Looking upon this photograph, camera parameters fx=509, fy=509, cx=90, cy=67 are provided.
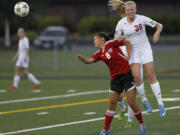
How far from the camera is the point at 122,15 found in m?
10.5

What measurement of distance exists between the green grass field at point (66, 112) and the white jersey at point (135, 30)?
164 centimetres

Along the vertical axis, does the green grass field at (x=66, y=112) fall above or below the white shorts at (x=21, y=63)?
below

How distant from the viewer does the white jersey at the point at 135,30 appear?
33.0ft

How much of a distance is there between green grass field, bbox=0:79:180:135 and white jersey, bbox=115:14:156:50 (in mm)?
1637

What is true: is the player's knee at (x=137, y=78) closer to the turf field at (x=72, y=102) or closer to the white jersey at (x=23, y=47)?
the turf field at (x=72, y=102)

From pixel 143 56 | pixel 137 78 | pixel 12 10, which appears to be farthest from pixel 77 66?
pixel 137 78

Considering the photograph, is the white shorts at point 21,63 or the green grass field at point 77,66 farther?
the green grass field at point 77,66

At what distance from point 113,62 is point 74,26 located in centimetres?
5045

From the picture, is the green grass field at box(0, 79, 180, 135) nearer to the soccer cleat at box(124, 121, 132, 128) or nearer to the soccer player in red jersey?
the soccer cleat at box(124, 121, 132, 128)

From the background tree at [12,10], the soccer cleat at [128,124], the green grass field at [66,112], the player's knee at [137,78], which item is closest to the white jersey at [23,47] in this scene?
the green grass field at [66,112]

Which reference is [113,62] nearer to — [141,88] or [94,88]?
[141,88]

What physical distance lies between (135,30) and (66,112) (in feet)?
10.0

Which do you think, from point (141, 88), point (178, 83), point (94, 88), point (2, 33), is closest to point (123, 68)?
point (141, 88)

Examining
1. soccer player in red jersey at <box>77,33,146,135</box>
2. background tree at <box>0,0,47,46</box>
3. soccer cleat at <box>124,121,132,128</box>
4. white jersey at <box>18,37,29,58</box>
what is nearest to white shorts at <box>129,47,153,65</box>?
soccer player in red jersey at <box>77,33,146,135</box>
